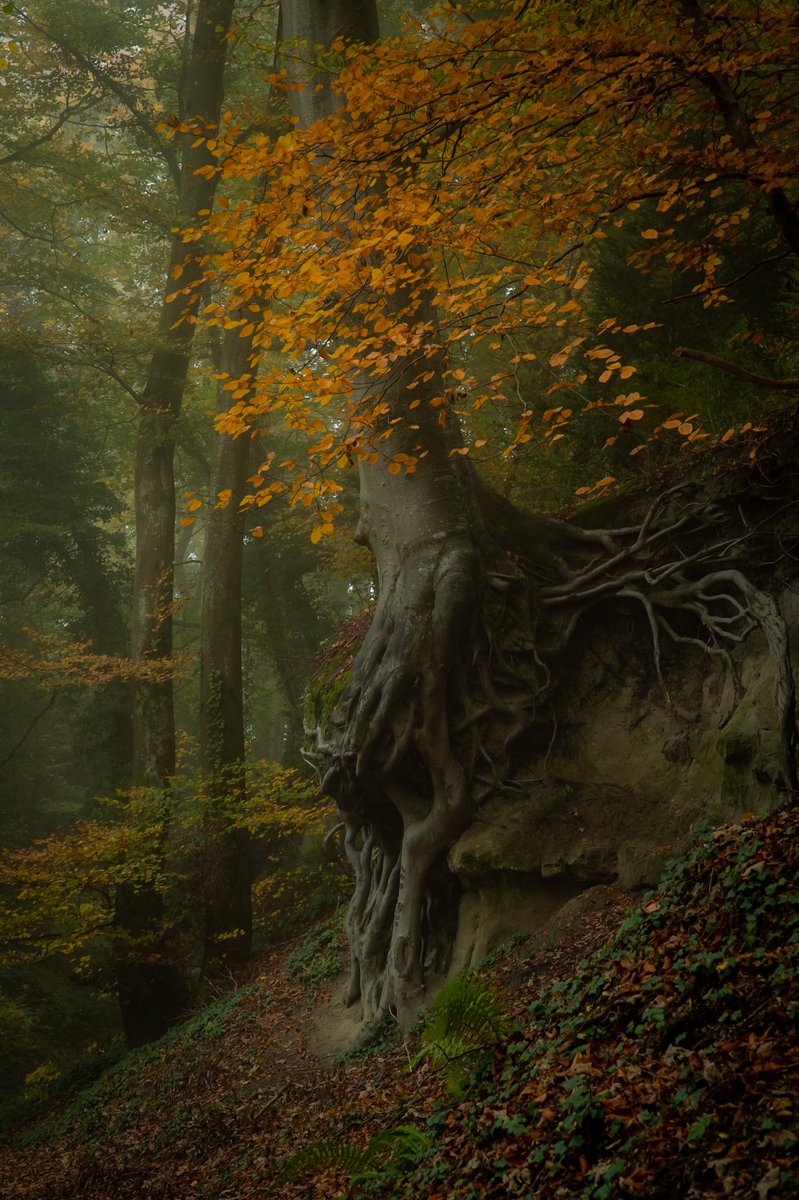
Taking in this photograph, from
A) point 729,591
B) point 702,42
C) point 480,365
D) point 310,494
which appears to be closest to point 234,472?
point 480,365

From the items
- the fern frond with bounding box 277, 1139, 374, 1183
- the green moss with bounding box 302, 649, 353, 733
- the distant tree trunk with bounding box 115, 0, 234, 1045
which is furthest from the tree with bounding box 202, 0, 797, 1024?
the distant tree trunk with bounding box 115, 0, 234, 1045

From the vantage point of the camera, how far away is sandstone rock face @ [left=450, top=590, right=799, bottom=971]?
6.49 m

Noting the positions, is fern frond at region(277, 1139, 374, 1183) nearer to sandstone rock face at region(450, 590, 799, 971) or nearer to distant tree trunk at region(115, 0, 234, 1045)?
sandstone rock face at region(450, 590, 799, 971)

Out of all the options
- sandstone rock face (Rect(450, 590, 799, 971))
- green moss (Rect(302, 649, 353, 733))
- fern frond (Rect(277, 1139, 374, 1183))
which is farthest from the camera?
green moss (Rect(302, 649, 353, 733))

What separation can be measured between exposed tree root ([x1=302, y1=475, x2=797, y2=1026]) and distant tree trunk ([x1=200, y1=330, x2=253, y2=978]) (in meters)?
4.84

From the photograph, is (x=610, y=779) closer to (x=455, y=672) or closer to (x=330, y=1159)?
(x=455, y=672)

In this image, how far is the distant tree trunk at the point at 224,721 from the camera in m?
12.6

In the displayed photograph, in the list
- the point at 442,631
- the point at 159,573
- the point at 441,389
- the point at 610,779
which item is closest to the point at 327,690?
the point at 442,631

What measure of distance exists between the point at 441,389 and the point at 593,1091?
20.0ft

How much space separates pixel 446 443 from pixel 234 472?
22.1ft

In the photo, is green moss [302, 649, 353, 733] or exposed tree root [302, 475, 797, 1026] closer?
exposed tree root [302, 475, 797, 1026]

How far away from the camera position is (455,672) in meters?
7.59

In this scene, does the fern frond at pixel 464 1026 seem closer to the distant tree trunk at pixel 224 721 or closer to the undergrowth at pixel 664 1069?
the undergrowth at pixel 664 1069

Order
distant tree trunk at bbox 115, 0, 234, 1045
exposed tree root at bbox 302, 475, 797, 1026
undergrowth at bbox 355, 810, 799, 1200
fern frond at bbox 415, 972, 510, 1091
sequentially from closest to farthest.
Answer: undergrowth at bbox 355, 810, 799, 1200 < fern frond at bbox 415, 972, 510, 1091 < exposed tree root at bbox 302, 475, 797, 1026 < distant tree trunk at bbox 115, 0, 234, 1045
